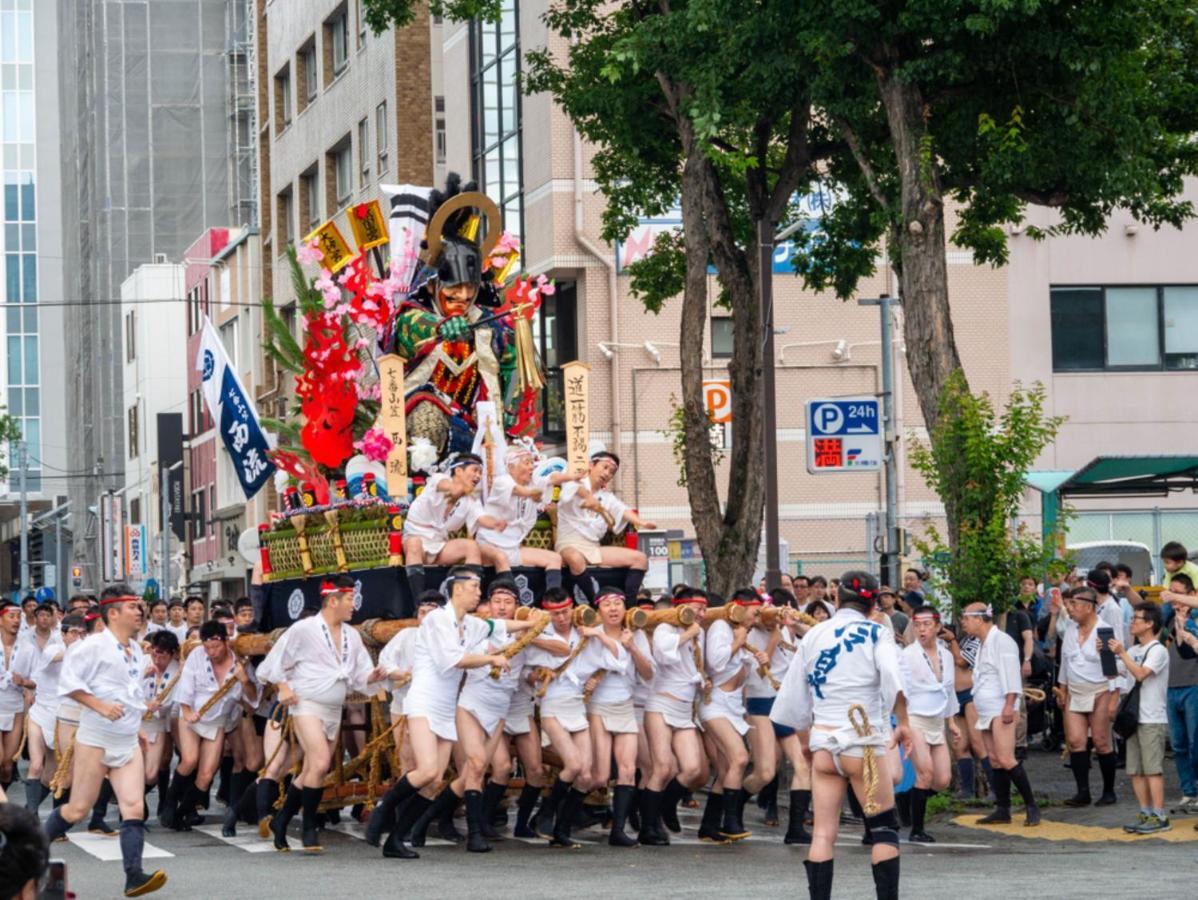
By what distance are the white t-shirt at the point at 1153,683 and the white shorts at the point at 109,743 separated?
7.45 m

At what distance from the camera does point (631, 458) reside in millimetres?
36062

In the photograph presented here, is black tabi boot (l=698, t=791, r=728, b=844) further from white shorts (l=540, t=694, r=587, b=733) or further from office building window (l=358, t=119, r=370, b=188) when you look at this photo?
office building window (l=358, t=119, r=370, b=188)

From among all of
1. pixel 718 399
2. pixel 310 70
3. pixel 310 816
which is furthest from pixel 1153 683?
pixel 310 70

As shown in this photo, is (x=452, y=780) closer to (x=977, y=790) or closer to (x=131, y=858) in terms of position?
(x=131, y=858)

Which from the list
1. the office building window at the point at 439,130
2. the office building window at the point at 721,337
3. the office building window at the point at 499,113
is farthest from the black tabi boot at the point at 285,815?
the office building window at the point at 439,130

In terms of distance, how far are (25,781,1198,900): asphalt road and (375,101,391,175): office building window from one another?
28.3 meters

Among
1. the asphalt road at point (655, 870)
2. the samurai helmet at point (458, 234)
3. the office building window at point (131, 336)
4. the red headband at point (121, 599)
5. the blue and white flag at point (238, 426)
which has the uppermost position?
the office building window at point (131, 336)

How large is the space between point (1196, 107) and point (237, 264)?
38510mm

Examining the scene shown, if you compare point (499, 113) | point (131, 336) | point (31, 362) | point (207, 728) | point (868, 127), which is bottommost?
point (207, 728)

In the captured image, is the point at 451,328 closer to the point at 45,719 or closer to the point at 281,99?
the point at 45,719

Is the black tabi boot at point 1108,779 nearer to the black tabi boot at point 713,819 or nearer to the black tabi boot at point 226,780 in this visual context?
the black tabi boot at point 713,819

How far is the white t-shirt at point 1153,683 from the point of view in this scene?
1606 cm

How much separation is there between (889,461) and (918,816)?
48.8ft

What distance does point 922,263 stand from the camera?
60.4 feet
